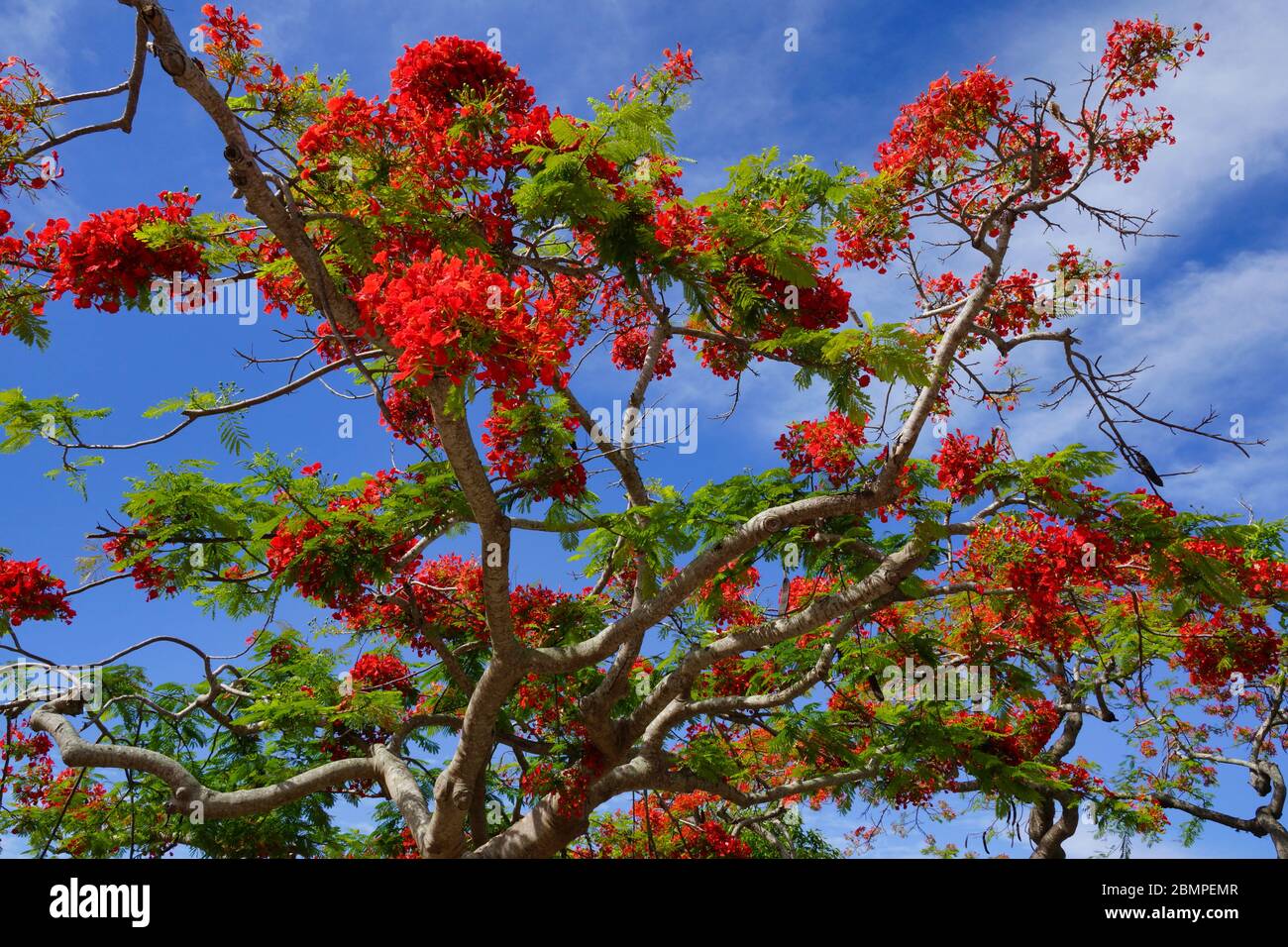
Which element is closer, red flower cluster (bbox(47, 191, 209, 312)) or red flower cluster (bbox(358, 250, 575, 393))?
red flower cluster (bbox(358, 250, 575, 393))

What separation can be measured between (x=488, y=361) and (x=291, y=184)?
2.40 metres

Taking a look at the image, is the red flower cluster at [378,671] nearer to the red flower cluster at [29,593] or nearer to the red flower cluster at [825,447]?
the red flower cluster at [29,593]

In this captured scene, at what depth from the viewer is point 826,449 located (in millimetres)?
8180

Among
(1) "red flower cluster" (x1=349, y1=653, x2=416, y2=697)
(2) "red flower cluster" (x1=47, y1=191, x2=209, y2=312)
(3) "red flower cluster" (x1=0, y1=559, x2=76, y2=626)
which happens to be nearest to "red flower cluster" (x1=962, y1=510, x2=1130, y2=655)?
(1) "red flower cluster" (x1=349, y1=653, x2=416, y2=697)

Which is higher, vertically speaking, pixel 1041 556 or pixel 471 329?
pixel 471 329

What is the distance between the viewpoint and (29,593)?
26.7 feet

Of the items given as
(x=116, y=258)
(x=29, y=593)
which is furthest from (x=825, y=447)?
(x=29, y=593)

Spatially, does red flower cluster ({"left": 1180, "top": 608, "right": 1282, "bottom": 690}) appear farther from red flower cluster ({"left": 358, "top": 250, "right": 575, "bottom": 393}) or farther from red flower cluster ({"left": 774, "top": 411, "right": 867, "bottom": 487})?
red flower cluster ({"left": 358, "top": 250, "right": 575, "bottom": 393})

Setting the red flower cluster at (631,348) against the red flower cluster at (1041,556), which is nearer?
the red flower cluster at (1041,556)

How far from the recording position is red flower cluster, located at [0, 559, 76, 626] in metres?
8.13

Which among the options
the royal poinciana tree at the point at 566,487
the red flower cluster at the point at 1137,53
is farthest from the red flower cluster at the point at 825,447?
the red flower cluster at the point at 1137,53

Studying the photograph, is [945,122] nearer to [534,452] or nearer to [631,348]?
[631,348]

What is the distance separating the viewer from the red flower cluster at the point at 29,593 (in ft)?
26.7
